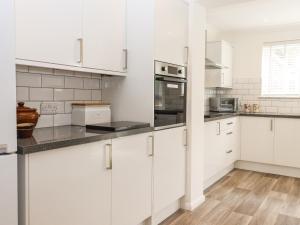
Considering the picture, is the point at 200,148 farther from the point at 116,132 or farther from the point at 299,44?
the point at 299,44

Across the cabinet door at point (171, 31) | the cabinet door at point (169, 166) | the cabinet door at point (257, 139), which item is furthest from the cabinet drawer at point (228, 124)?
the cabinet door at point (171, 31)

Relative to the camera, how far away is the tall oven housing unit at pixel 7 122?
4.06 feet

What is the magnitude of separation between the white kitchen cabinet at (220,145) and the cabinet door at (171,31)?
1.05m

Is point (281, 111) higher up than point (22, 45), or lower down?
lower down

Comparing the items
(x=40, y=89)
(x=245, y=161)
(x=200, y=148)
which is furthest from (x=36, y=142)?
(x=245, y=161)

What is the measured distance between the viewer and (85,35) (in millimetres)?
1997

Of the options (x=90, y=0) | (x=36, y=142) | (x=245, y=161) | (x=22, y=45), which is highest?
(x=90, y=0)

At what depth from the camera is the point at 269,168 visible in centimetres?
426

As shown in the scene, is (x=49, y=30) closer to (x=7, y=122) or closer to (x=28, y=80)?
(x=28, y=80)

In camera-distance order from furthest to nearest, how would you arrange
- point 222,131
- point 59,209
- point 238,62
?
point 238,62 < point 222,131 < point 59,209

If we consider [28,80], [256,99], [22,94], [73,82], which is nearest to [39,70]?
[28,80]

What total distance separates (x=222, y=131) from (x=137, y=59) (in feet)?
6.20

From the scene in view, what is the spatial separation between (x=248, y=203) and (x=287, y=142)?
1.47 meters

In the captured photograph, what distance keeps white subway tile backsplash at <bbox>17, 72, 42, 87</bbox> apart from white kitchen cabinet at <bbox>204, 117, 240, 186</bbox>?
1.95m
